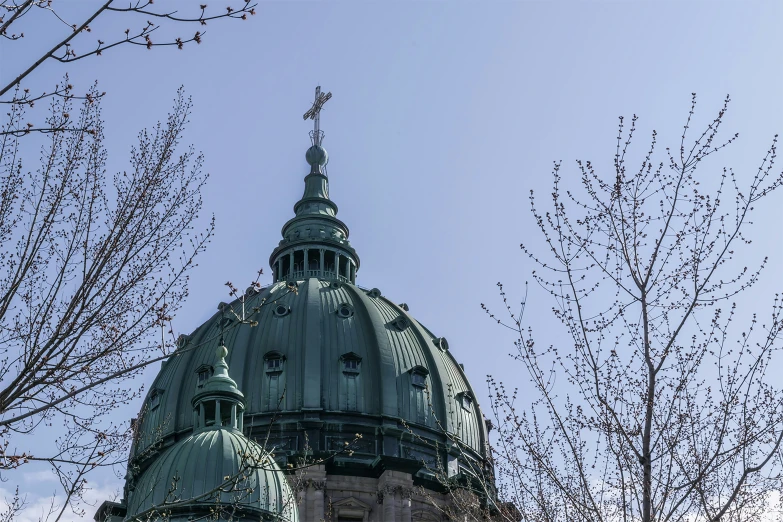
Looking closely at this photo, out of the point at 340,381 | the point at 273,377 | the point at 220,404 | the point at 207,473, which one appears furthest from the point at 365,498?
the point at 207,473

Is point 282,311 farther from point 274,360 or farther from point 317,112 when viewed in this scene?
point 317,112

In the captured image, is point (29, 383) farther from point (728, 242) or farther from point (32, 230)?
point (728, 242)

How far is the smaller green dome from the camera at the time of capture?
9706cm

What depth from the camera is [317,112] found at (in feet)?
323

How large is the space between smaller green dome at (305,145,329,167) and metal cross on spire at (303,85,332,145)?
54cm

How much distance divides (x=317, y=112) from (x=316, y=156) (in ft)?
13.0

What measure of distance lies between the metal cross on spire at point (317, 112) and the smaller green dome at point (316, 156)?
54 centimetres

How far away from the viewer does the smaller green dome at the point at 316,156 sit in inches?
3821

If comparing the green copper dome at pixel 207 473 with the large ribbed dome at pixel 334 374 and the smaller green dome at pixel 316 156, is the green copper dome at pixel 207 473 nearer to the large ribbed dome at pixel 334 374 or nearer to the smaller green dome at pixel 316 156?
the large ribbed dome at pixel 334 374

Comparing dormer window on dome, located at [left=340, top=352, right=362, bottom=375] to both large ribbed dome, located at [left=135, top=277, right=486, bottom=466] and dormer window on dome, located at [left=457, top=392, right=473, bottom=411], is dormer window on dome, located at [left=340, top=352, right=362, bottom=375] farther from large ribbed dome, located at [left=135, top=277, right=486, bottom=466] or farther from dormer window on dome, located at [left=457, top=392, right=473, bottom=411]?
dormer window on dome, located at [left=457, top=392, right=473, bottom=411]

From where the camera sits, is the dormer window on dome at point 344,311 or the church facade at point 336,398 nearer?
the church facade at point 336,398

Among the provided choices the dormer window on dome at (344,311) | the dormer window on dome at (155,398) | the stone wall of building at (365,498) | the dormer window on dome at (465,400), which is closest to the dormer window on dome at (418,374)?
the dormer window on dome at (465,400)

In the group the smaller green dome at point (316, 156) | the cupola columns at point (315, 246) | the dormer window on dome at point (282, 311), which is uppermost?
the smaller green dome at point (316, 156)

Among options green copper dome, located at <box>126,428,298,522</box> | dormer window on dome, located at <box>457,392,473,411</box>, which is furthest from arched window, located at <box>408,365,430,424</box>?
green copper dome, located at <box>126,428,298,522</box>
